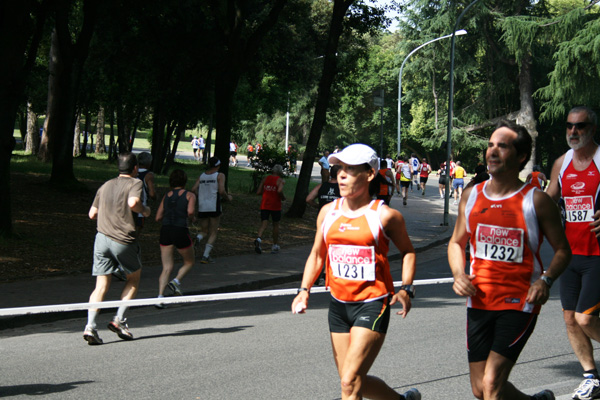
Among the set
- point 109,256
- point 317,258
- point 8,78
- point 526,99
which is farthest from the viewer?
point 526,99

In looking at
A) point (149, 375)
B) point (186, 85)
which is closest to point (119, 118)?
point (186, 85)

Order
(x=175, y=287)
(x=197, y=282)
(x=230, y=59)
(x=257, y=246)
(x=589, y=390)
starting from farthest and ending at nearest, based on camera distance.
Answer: (x=230, y=59), (x=257, y=246), (x=197, y=282), (x=175, y=287), (x=589, y=390)

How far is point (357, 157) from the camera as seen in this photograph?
4.35 metres

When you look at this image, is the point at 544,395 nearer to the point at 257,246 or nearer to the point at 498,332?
the point at 498,332

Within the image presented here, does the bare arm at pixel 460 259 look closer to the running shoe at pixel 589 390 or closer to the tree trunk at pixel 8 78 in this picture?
the running shoe at pixel 589 390

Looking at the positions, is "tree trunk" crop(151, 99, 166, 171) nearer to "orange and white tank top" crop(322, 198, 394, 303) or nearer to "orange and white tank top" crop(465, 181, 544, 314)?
"orange and white tank top" crop(322, 198, 394, 303)

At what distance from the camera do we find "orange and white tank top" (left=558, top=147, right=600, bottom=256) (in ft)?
17.6

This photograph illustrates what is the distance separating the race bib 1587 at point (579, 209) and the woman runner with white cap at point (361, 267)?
5.57 feet

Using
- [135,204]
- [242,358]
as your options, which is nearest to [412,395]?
[242,358]

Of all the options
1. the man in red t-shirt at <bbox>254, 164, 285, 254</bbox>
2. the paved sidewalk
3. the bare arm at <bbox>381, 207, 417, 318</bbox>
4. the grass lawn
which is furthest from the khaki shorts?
the man in red t-shirt at <bbox>254, 164, 285, 254</bbox>

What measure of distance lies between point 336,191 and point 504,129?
7339mm

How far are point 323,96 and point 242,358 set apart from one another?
1470 centimetres

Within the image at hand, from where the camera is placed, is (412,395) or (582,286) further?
(582,286)

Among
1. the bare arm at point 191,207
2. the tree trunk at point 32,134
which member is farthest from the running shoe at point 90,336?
the tree trunk at point 32,134
